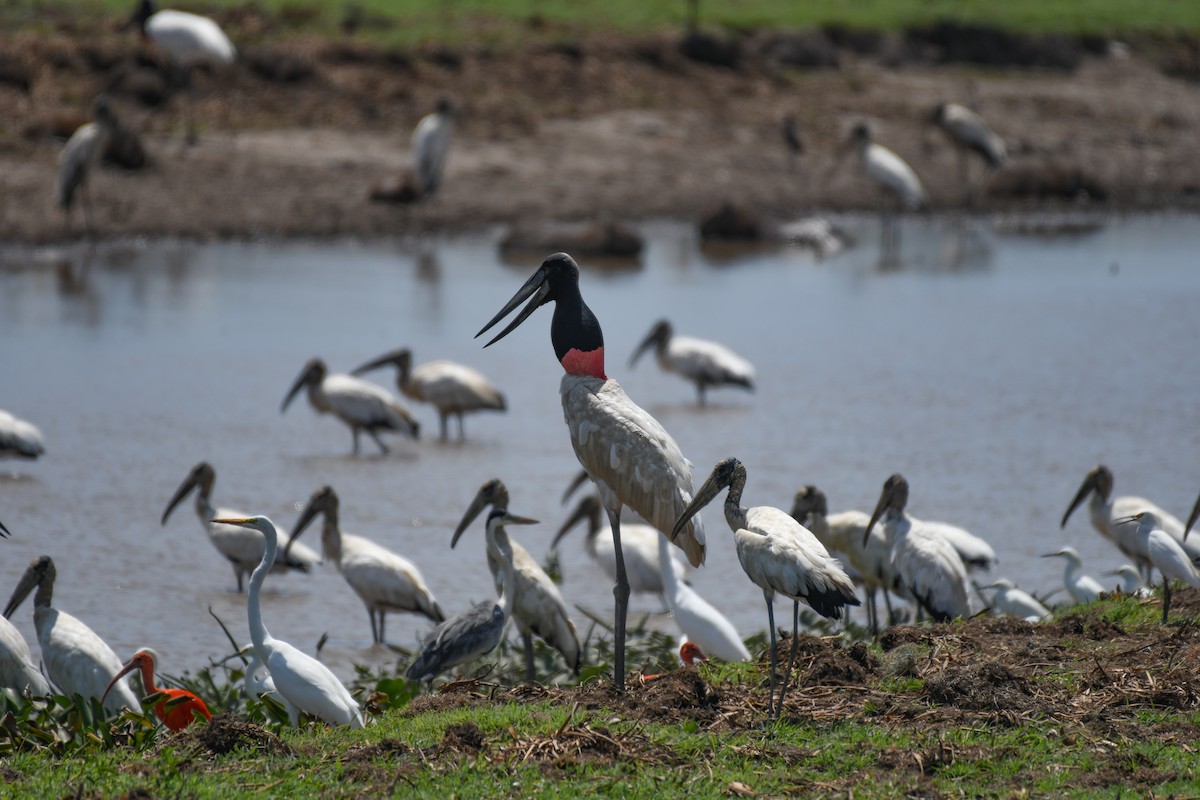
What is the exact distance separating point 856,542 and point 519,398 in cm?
660

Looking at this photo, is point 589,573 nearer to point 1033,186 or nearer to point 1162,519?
point 1162,519

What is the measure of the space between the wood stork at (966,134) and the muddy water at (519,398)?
12.2 ft

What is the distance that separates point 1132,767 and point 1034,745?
413 mm

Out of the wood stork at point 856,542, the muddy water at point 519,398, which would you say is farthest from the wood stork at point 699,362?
the wood stork at point 856,542

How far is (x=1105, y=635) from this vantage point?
7.45 meters

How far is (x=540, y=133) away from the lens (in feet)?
89.5

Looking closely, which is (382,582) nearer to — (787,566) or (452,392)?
(787,566)

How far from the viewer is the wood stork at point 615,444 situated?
275 inches

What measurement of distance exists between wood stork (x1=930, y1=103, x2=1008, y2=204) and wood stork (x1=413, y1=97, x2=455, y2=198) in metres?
9.36

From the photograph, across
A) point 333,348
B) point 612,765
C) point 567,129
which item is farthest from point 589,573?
point 567,129

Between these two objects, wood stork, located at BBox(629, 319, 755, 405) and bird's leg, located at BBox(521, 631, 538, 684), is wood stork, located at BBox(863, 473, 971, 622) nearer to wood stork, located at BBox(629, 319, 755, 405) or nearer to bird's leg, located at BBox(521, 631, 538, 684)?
bird's leg, located at BBox(521, 631, 538, 684)

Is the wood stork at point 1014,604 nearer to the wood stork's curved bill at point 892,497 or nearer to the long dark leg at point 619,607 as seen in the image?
→ the wood stork's curved bill at point 892,497

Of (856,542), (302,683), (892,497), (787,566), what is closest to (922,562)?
(892,497)

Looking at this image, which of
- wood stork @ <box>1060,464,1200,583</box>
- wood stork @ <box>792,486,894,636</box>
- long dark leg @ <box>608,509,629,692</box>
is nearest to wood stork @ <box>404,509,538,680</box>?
long dark leg @ <box>608,509,629,692</box>
